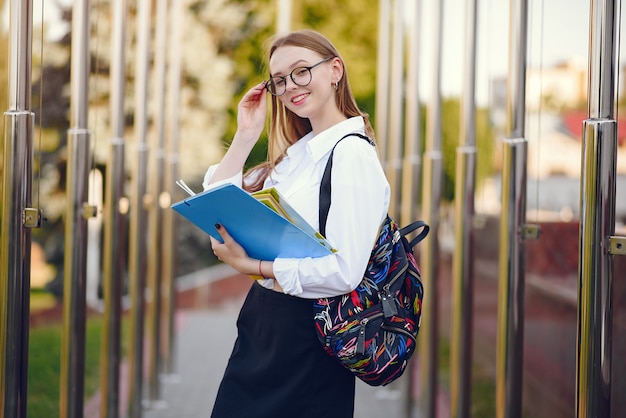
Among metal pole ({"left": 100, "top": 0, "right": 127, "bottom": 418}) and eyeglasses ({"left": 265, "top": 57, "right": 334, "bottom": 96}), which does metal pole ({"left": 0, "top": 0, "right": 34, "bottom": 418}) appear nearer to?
eyeglasses ({"left": 265, "top": 57, "right": 334, "bottom": 96})

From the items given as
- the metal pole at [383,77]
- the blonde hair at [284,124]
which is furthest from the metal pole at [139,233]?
the blonde hair at [284,124]

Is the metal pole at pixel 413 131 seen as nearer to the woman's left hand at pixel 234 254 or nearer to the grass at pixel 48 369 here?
the grass at pixel 48 369

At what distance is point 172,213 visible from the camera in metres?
8.24

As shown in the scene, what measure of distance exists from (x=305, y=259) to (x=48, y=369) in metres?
5.60

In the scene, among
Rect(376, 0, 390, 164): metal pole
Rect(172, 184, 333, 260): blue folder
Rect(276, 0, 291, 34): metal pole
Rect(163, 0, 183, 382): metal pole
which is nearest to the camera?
Rect(172, 184, 333, 260): blue folder

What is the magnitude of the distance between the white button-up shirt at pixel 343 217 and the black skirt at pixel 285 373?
11cm

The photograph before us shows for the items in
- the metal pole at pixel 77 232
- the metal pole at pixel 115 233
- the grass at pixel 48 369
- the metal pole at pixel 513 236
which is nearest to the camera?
the metal pole at pixel 513 236

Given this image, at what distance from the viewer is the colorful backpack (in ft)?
8.04

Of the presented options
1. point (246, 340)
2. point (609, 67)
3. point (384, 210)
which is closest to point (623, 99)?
point (609, 67)

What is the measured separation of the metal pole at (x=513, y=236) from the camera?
3762 millimetres

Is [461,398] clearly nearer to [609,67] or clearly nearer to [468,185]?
[468,185]

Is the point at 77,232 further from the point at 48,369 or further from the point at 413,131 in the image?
the point at 48,369

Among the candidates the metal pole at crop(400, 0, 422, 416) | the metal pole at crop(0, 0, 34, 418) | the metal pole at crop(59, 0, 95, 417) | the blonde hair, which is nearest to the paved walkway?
the metal pole at crop(400, 0, 422, 416)

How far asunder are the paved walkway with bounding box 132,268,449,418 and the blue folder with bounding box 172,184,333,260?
4.32 m
